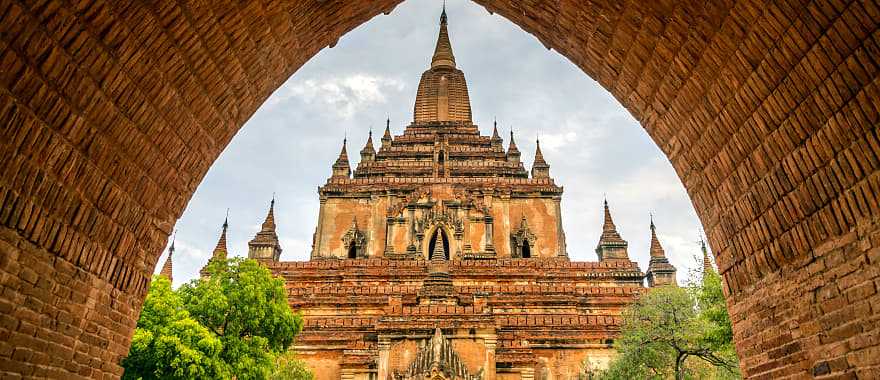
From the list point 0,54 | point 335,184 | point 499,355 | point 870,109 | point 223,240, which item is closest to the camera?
point 0,54

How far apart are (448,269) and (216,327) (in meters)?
15.1

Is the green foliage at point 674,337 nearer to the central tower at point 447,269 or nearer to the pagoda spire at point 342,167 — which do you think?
the central tower at point 447,269

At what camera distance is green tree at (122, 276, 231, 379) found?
14.0m

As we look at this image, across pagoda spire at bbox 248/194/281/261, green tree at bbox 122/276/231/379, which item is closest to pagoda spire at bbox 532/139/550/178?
pagoda spire at bbox 248/194/281/261

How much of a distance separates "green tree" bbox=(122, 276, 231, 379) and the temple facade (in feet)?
10.6

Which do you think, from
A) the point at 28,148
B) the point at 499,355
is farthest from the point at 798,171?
the point at 499,355

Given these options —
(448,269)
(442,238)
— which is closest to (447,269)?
(448,269)

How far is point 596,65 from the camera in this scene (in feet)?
22.0

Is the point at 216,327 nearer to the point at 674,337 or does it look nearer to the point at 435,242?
the point at 674,337

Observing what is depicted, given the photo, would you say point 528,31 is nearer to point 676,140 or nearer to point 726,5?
point 676,140

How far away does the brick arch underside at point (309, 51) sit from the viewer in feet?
13.6

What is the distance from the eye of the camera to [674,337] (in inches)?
690

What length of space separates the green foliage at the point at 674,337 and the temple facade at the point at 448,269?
449 centimetres

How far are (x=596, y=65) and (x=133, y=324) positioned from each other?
5.63m
